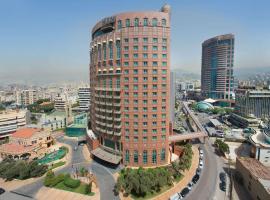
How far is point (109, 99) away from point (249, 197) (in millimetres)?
58023

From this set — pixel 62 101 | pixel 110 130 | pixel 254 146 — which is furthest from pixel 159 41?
pixel 62 101

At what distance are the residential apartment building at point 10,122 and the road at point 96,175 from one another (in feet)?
184

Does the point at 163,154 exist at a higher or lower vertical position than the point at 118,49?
lower

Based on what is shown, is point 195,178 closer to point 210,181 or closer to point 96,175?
point 210,181

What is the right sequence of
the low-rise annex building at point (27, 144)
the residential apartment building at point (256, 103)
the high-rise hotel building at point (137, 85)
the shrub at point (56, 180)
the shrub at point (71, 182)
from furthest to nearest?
the residential apartment building at point (256, 103), the low-rise annex building at point (27, 144), the high-rise hotel building at point (137, 85), the shrub at point (56, 180), the shrub at point (71, 182)

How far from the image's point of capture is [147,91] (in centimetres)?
6831

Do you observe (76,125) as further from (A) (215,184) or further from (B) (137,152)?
(A) (215,184)

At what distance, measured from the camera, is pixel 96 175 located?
65938 mm

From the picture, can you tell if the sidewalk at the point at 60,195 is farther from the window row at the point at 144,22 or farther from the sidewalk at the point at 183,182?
the window row at the point at 144,22

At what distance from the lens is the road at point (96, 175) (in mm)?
55138

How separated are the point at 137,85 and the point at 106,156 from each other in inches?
1296

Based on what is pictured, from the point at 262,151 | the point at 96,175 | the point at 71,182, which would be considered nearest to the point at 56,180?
the point at 71,182

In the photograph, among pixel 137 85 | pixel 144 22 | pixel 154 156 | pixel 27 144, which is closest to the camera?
pixel 144 22

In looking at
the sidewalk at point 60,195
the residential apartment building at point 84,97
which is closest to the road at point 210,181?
the sidewalk at point 60,195
